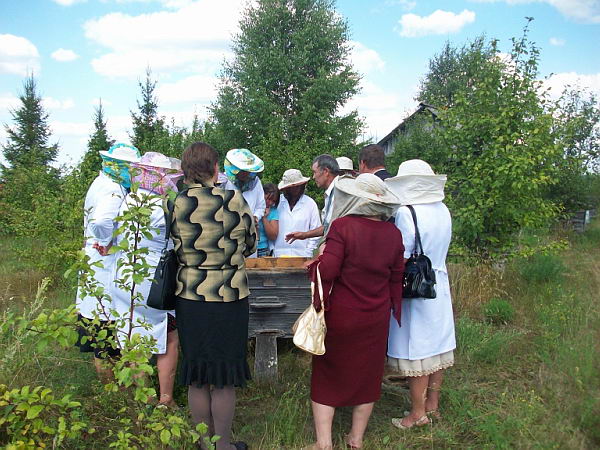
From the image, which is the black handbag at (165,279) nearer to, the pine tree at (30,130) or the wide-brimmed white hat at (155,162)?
the wide-brimmed white hat at (155,162)

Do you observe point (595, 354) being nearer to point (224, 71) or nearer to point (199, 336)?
point (199, 336)

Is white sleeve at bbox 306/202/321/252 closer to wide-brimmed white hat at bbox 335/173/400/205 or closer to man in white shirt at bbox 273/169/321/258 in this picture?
man in white shirt at bbox 273/169/321/258

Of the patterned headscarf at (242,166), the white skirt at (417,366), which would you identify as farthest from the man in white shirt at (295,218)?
the white skirt at (417,366)

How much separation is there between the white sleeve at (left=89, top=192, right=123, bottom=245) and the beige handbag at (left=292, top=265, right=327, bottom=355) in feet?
4.85

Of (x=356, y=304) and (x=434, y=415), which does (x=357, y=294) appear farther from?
(x=434, y=415)

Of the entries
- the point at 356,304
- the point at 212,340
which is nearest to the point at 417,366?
the point at 356,304

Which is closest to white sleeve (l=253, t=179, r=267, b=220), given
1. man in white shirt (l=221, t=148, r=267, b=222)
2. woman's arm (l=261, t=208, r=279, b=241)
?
man in white shirt (l=221, t=148, r=267, b=222)

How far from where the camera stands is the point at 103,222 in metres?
3.41

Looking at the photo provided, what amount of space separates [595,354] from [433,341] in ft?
3.73

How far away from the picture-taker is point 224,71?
20656 millimetres

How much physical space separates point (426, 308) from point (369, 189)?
39.6 inches

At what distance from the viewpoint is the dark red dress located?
2.99 meters

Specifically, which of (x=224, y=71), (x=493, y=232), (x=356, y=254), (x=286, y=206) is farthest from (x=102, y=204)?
(x=224, y=71)

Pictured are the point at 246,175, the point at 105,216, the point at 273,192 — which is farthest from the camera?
the point at 273,192
